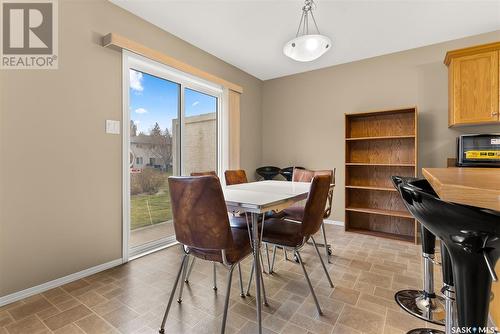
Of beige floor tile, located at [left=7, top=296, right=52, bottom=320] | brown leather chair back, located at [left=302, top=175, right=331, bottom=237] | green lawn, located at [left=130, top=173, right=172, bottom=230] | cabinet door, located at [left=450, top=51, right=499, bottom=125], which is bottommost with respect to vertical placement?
beige floor tile, located at [left=7, top=296, right=52, bottom=320]

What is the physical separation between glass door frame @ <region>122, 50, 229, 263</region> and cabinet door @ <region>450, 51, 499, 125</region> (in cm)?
299

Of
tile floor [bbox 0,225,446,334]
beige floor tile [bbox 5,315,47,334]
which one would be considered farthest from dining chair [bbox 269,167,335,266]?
beige floor tile [bbox 5,315,47,334]

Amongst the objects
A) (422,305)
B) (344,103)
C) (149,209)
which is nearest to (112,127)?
(149,209)

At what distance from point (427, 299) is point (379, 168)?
216 centimetres

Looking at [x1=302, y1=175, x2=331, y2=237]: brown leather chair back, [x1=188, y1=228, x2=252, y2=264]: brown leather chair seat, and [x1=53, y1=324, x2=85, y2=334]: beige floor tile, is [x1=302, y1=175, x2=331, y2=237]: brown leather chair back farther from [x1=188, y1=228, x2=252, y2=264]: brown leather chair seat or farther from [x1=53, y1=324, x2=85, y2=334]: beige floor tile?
[x1=53, y1=324, x2=85, y2=334]: beige floor tile

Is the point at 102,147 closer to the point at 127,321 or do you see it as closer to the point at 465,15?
the point at 127,321

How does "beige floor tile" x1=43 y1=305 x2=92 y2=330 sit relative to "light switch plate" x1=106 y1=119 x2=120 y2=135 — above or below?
below

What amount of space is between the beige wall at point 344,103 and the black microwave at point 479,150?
0.43m

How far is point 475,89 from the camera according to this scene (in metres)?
2.69

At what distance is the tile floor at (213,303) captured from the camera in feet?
4.95

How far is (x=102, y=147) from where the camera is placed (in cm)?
227

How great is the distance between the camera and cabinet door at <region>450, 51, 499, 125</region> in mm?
2582

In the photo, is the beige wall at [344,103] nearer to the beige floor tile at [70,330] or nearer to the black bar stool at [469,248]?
the black bar stool at [469,248]

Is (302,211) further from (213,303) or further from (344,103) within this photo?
(344,103)
